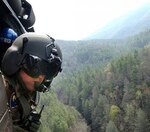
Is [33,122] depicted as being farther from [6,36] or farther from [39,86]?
[6,36]

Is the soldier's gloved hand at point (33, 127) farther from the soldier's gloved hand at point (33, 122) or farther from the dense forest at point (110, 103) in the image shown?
the dense forest at point (110, 103)

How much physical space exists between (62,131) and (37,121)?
75.4 metres

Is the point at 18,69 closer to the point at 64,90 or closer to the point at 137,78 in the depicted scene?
the point at 137,78

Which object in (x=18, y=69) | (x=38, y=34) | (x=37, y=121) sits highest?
(x=38, y=34)

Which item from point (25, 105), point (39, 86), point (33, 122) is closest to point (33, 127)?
point (33, 122)

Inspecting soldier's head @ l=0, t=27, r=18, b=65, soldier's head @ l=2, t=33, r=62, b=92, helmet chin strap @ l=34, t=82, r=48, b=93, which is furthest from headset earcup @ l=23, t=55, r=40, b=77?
soldier's head @ l=0, t=27, r=18, b=65

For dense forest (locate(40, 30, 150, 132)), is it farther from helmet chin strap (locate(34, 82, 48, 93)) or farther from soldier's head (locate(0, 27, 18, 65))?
helmet chin strap (locate(34, 82, 48, 93))

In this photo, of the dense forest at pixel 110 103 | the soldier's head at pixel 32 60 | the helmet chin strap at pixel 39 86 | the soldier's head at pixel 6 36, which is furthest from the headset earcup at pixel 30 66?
the dense forest at pixel 110 103

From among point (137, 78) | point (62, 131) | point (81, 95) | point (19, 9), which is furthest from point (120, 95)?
point (19, 9)

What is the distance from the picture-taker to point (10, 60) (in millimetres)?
3436

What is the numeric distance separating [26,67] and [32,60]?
81mm

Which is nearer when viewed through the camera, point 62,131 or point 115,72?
point 62,131

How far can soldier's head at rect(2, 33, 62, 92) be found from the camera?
341 centimetres

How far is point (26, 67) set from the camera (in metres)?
3.40
